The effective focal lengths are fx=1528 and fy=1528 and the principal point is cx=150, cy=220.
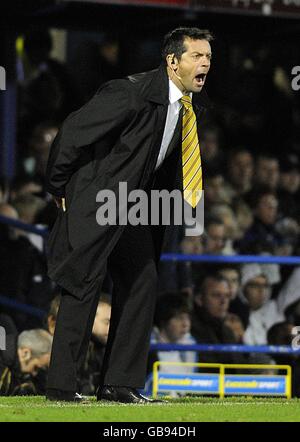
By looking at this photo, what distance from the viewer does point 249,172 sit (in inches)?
570

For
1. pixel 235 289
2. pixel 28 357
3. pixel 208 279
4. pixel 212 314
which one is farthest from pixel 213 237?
pixel 28 357

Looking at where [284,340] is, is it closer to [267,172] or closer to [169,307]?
[169,307]

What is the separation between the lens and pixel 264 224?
1379 cm

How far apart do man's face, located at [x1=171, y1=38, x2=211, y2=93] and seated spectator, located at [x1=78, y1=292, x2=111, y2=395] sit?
2.95 meters

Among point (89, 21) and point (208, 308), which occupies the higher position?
point (89, 21)

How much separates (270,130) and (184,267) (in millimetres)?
4650

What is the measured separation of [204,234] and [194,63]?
5.06 metres

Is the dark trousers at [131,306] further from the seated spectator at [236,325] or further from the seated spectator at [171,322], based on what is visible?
the seated spectator at [236,325]

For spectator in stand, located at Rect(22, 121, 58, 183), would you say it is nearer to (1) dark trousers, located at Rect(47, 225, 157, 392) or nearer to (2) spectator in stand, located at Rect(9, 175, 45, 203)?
(2) spectator in stand, located at Rect(9, 175, 45, 203)

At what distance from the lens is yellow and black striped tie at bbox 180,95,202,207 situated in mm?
7672

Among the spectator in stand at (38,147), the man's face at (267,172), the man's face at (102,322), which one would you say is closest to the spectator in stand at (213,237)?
the spectator in stand at (38,147)

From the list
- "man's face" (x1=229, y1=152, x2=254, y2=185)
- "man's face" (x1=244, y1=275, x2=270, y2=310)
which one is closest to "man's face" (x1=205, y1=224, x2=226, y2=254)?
"man's face" (x1=244, y1=275, x2=270, y2=310)
